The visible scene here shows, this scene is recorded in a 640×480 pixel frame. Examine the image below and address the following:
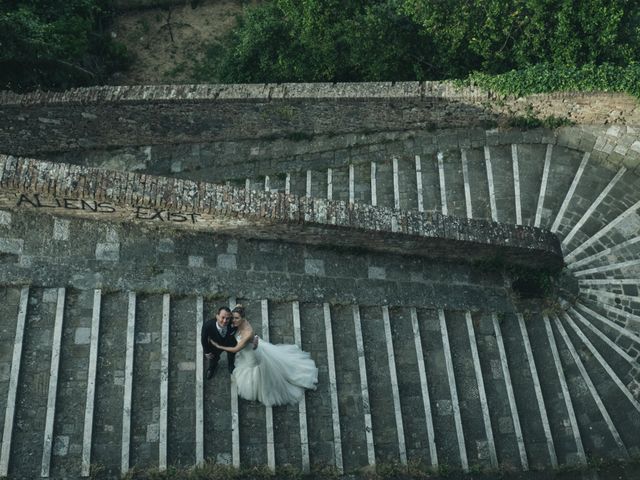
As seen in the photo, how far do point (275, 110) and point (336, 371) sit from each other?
6.38 meters

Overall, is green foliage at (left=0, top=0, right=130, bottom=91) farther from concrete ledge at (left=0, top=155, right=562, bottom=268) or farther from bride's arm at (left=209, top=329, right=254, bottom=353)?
bride's arm at (left=209, top=329, right=254, bottom=353)

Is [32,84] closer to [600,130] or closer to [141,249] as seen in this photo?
[141,249]

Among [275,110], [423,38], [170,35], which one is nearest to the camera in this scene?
[275,110]

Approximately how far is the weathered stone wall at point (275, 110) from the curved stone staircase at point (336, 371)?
303 cm

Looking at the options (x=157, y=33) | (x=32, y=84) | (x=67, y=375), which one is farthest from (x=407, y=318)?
(x=157, y=33)

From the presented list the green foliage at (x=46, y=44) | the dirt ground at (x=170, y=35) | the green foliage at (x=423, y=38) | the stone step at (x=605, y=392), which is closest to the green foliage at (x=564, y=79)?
the green foliage at (x=423, y=38)

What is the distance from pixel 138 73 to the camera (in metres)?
19.5

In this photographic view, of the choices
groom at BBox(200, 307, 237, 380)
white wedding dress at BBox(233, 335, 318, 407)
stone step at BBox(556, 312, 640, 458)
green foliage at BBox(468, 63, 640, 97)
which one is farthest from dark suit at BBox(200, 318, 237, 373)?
green foliage at BBox(468, 63, 640, 97)

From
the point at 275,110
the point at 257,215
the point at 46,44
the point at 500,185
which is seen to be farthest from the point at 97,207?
the point at 500,185

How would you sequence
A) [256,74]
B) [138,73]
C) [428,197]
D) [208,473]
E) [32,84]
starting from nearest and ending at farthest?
1. [208,473]
2. [428,197]
3. [32,84]
4. [256,74]
5. [138,73]

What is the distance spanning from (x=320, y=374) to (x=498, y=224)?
3.80 meters

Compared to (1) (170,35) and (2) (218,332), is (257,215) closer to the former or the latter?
(2) (218,332)

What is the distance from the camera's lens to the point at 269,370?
9547 millimetres

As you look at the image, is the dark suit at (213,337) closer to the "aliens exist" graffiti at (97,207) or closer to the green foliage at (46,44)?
the "aliens exist" graffiti at (97,207)
